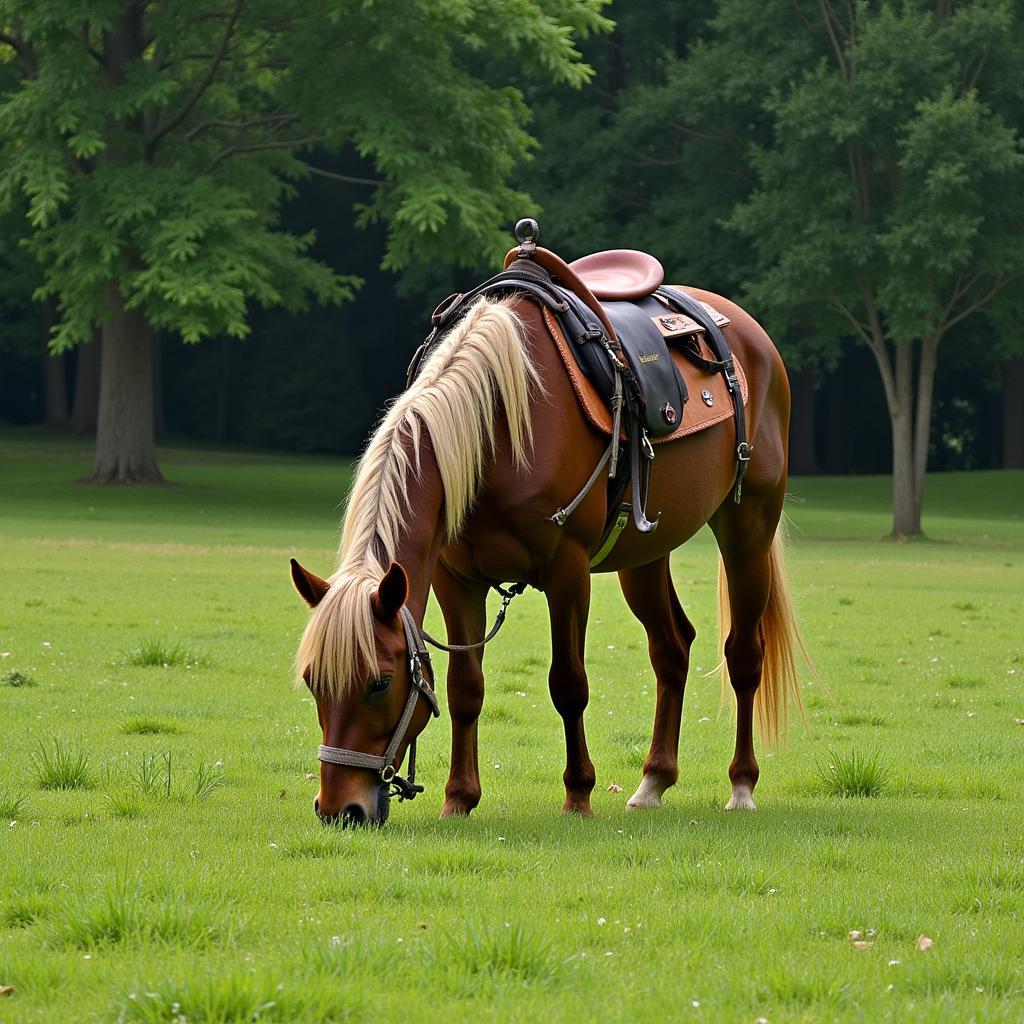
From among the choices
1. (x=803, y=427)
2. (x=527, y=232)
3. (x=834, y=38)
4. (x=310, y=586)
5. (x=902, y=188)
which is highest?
(x=834, y=38)

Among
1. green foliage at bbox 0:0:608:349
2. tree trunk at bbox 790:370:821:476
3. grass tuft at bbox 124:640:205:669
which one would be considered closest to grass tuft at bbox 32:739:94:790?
grass tuft at bbox 124:640:205:669

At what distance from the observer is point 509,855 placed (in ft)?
18.4

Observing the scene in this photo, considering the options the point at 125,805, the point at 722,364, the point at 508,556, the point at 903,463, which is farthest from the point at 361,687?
the point at 903,463

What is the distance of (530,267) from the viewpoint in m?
7.31

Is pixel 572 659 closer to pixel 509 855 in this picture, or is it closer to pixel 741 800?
Answer: pixel 741 800

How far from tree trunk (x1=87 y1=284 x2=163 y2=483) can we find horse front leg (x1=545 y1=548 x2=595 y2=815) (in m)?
28.3

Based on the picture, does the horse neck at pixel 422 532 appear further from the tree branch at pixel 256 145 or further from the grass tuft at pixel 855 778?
the tree branch at pixel 256 145

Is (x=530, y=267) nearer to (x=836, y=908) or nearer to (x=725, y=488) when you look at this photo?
(x=725, y=488)

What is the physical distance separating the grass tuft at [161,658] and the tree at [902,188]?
808 inches

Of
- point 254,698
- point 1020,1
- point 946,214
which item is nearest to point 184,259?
point 946,214

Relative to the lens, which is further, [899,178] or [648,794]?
[899,178]

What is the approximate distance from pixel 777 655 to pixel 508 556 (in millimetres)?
2233

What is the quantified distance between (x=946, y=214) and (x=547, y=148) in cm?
1514

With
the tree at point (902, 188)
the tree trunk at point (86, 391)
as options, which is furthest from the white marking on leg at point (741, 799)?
the tree trunk at point (86, 391)
